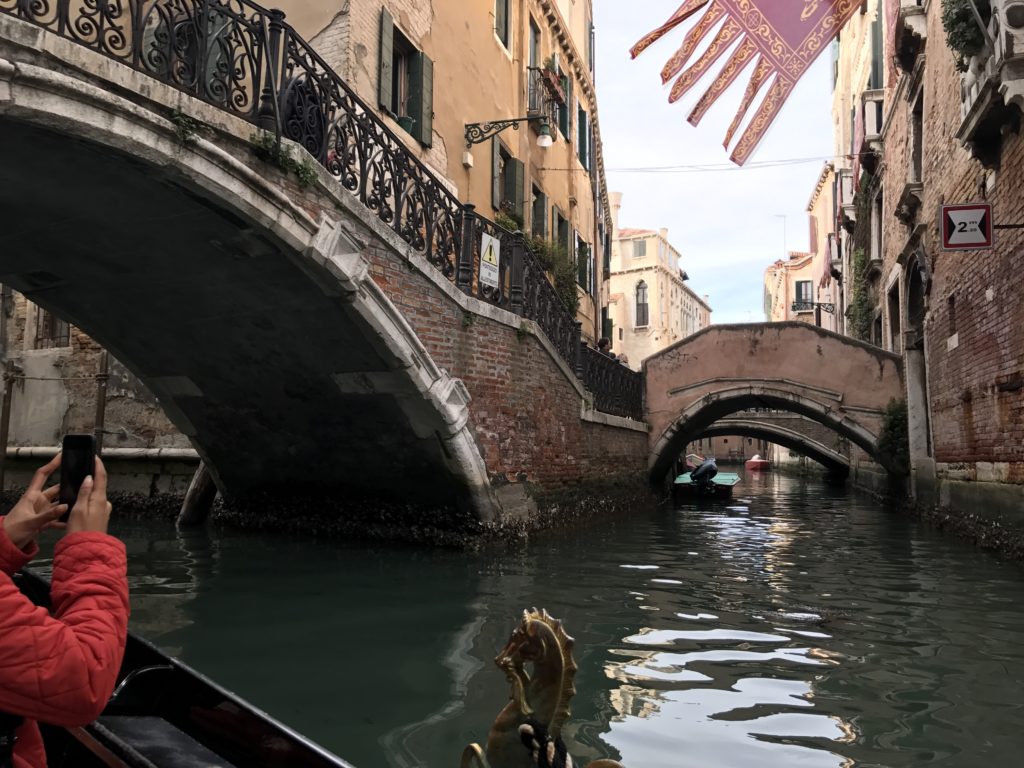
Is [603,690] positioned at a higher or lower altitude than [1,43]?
lower

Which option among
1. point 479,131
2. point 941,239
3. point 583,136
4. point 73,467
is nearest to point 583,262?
point 583,136

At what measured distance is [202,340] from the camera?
715cm

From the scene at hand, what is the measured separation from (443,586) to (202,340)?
10.8ft

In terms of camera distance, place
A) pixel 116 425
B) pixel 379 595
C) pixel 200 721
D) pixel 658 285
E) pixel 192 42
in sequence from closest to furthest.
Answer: pixel 200 721, pixel 192 42, pixel 379 595, pixel 116 425, pixel 658 285

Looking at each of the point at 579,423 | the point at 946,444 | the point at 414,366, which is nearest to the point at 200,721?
the point at 414,366

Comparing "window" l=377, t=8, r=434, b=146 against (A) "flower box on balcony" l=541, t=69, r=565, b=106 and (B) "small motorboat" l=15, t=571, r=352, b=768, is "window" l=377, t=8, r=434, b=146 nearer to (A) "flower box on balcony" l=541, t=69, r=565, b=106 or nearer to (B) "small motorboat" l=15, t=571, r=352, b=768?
(A) "flower box on balcony" l=541, t=69, r=565, b=106

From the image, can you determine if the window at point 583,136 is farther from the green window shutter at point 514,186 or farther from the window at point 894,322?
the window at point 894,322

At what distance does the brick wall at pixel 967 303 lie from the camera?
6.49m

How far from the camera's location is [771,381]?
44.8 ft

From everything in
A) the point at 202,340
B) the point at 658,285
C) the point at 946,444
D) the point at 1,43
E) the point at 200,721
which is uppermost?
the point at 658,285

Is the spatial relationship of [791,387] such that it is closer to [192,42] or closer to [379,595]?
[379,595]

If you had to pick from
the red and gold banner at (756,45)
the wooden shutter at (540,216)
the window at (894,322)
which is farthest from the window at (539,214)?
the window at (894,322)

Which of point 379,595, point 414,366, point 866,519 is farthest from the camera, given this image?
point 866,519

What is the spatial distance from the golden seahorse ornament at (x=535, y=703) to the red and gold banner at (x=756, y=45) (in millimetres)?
8109
